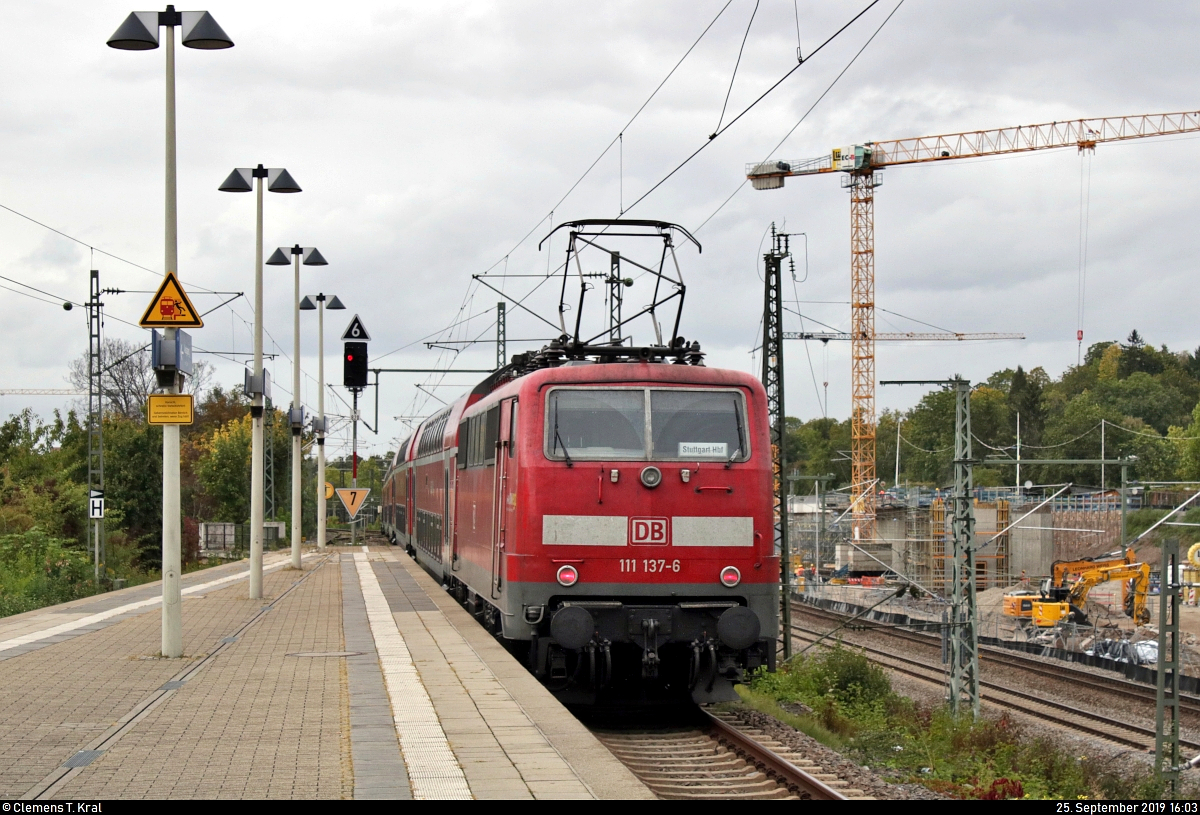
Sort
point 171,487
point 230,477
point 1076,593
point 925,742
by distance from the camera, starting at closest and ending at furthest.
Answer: point 171,487 < point 925,742 < point 1076,593 < point 230,477

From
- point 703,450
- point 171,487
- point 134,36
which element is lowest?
point 171,487

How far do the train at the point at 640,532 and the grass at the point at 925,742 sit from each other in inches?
75.6

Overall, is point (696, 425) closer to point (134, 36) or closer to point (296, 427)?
point (134, 36)

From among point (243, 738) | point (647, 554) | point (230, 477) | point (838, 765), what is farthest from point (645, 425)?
point (230, 477)

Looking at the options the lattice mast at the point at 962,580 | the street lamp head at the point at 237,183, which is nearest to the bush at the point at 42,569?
the street lamp head at the point at 237,183

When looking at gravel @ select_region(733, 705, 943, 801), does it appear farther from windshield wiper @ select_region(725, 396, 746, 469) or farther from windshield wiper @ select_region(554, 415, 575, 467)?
windshield wiper @ select_region(554, 415, 575, 467)

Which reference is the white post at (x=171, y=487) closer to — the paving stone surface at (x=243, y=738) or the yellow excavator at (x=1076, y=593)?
the paving stone surface at (x=243, y=738)

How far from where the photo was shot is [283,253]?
26.5m

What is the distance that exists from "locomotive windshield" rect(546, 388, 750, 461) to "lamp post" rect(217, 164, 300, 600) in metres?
9.31

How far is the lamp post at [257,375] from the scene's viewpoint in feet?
66.5

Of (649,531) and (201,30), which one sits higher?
(201,30)

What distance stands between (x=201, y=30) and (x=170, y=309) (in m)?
3.10

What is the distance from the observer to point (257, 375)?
20.3 metres

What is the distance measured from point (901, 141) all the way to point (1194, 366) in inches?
2306
